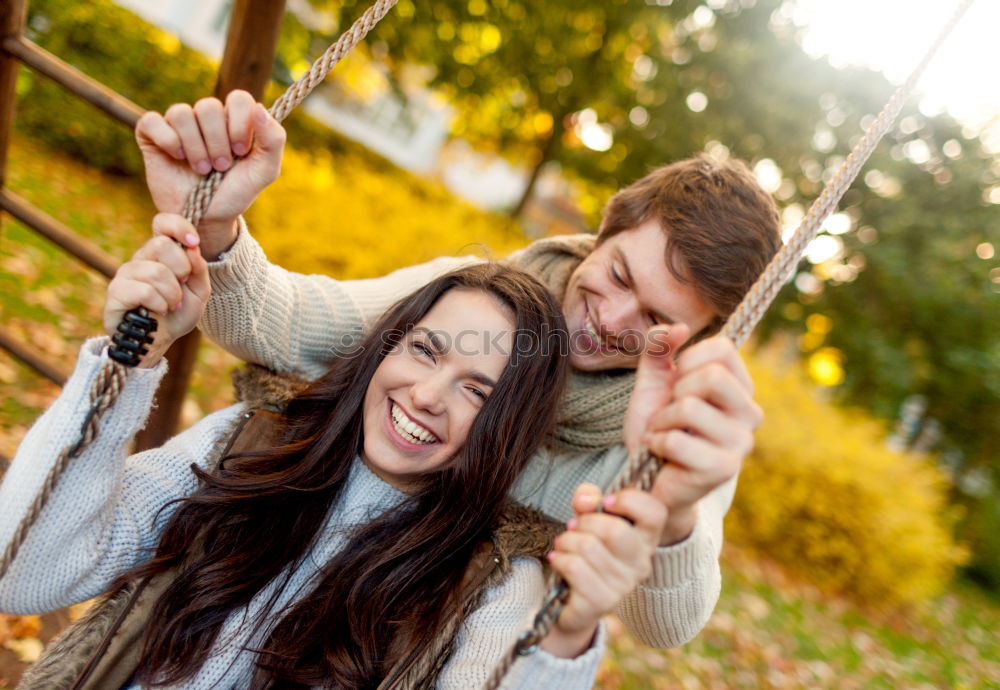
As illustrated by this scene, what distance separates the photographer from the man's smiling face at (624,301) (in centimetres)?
186

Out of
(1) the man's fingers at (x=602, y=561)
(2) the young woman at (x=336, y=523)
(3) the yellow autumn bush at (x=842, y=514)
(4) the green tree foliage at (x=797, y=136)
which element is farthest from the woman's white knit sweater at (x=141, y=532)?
(4) the green tree foliage at (x=797, y=136)

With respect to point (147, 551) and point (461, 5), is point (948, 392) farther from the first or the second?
point (147, 551)

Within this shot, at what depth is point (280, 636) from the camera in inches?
56.4

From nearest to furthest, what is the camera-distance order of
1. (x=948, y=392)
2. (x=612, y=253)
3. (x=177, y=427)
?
(x=612, y=253) < (x=177, y=427) < (x=948, y=392)

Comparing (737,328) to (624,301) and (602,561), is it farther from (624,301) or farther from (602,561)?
(624,301)

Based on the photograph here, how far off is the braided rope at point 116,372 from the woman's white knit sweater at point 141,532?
0.03 metres

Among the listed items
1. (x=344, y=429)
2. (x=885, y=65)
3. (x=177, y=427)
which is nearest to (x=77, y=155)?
(x=177, y=427)

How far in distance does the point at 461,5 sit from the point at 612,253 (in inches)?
223

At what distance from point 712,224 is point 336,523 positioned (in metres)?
1.28

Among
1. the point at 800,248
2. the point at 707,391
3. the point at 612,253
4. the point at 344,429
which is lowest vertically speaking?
the point at 344,429

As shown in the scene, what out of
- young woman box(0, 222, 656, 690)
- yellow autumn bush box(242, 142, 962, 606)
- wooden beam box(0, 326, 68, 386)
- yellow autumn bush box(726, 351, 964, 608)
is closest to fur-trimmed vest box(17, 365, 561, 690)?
young woman box(0, 222, 656, 690)

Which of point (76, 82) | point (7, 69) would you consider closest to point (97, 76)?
point (7, 69)

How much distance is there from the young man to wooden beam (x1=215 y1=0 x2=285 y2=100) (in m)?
0.67

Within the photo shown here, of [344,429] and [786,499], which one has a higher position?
[786,499]
